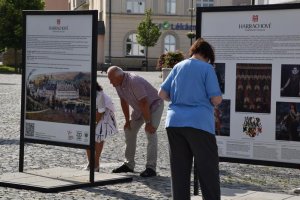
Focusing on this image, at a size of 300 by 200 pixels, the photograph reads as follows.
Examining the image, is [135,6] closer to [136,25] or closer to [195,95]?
[136,25]

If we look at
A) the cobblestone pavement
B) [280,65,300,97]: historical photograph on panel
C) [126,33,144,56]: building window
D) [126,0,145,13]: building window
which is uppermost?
[126,0,145,13]: building window

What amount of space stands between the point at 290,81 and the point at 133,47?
217ft

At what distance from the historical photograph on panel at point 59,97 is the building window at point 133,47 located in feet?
208

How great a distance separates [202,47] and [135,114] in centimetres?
379

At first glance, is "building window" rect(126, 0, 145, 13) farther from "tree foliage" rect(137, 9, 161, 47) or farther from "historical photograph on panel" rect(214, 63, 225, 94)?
"historical photograph on panel" rect(214, 63, 225, 94)

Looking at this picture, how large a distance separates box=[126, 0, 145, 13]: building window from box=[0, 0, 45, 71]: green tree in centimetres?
1356

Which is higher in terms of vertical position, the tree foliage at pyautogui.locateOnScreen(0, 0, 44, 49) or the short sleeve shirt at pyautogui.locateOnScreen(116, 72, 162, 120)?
the tree foliage at pyautogui.locateOnScreen(0, 0, 44, 49)

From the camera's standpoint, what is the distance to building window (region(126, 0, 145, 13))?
7300 cm

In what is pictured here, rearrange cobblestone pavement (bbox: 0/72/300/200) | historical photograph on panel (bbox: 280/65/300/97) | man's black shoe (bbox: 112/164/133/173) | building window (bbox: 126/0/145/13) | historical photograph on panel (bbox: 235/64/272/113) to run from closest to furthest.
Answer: historical photograph on panel (bbox: 280/65/300/97) < historical photograph on panel (bbox: 235/64/272/113) < cobblestone pavement (bbox: 0/72/300/200) < man's black shoe (bbox: 112/164/133/173) < building window (bbox: 126/0/145/13)

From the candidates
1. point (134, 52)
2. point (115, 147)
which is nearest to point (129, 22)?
point (134, 52)

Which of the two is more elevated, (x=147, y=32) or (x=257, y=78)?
(x=147, y=32)

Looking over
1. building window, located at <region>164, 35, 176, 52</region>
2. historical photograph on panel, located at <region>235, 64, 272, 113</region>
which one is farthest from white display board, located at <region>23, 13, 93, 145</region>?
building window, located at <region>164, 35, 176, 52</region>

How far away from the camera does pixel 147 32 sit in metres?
68.8

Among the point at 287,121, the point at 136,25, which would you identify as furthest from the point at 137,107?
the point at 136,25
